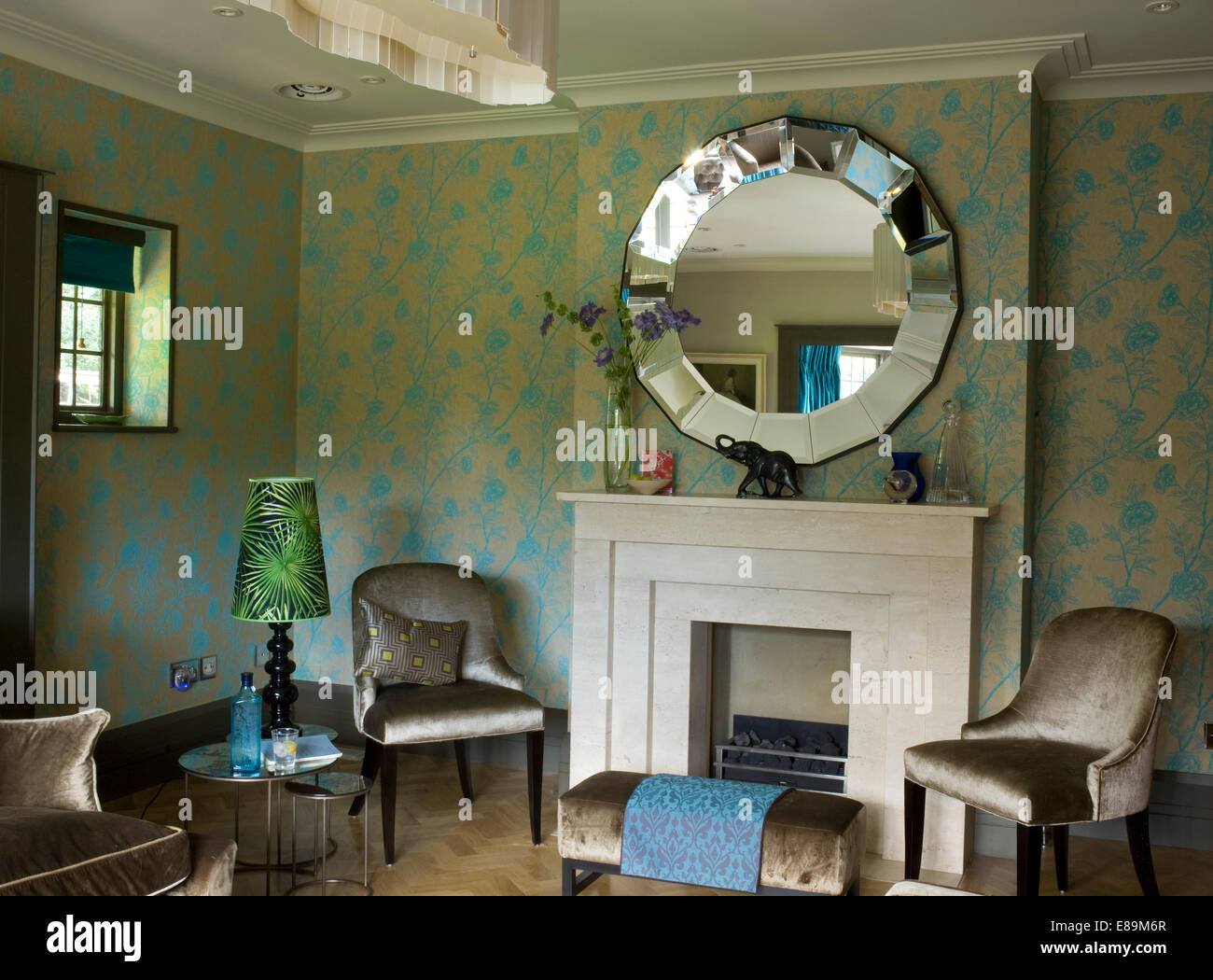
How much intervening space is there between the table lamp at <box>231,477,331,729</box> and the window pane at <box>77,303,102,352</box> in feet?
3.10

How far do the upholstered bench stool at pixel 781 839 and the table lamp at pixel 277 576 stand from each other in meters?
1.07

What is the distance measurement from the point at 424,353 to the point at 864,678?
2.32m

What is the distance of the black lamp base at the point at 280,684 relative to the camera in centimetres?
347

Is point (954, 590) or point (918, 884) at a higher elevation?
point (954, 590)

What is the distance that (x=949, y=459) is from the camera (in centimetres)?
362

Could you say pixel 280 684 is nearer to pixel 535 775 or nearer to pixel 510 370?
pixel 535 775

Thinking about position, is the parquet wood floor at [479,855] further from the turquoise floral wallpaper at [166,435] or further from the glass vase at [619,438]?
the glass vase at [619,438]

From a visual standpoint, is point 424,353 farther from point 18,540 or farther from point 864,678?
point 864,678

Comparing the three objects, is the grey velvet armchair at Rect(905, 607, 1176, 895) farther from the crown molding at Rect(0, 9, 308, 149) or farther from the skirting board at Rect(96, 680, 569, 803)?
the crown molding at Rect(0, 9, 308, 149)

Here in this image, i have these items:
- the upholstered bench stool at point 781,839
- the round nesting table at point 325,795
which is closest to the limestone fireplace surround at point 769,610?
the upholstered bench stool at point 781,839

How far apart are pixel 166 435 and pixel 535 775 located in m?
1.98

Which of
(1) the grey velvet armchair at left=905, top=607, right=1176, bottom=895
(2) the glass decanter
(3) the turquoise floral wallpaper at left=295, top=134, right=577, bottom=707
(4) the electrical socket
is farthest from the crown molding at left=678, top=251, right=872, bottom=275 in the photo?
(4) the electrical socket

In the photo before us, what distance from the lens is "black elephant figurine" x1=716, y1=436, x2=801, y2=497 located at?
372 centimetres
